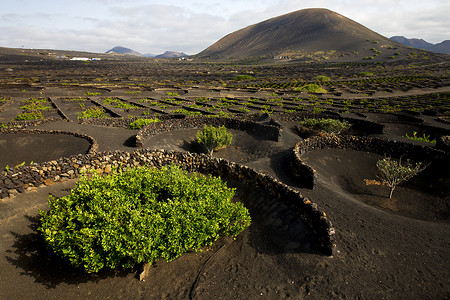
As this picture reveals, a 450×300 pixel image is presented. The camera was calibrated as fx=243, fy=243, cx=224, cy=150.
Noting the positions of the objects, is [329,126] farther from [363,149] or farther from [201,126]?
[201,126]

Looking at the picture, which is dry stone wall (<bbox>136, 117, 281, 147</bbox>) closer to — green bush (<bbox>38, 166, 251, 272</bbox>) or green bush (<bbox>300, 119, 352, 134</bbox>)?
green bush (<bbox>300, 119, 352, 134</bbox>)

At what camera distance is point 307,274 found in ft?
22.2

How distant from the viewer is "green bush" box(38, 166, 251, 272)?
5977 mm

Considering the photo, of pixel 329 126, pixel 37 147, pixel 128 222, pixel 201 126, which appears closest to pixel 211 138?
pixel 201 126

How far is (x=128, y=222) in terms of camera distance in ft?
20.7

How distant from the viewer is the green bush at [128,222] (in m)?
5.98

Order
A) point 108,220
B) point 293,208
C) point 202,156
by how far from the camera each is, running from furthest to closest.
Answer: point 202,156 < point 293,208 < point 108,220

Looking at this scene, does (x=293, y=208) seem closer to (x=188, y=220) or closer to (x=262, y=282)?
(x=262, y=282)

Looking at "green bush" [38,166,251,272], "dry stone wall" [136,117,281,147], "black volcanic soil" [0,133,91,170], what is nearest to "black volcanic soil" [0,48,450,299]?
"green bush" [38,166,251,272]

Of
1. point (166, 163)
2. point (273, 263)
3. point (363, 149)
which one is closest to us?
point (273, 263)

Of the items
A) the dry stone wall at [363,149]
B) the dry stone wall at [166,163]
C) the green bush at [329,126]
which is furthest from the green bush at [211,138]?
the green bush at [329,126]

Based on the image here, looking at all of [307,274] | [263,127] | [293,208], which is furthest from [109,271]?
[263,127]

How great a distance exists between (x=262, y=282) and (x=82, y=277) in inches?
190

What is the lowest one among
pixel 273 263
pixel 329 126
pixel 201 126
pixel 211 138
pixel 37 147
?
pixel 273 263
